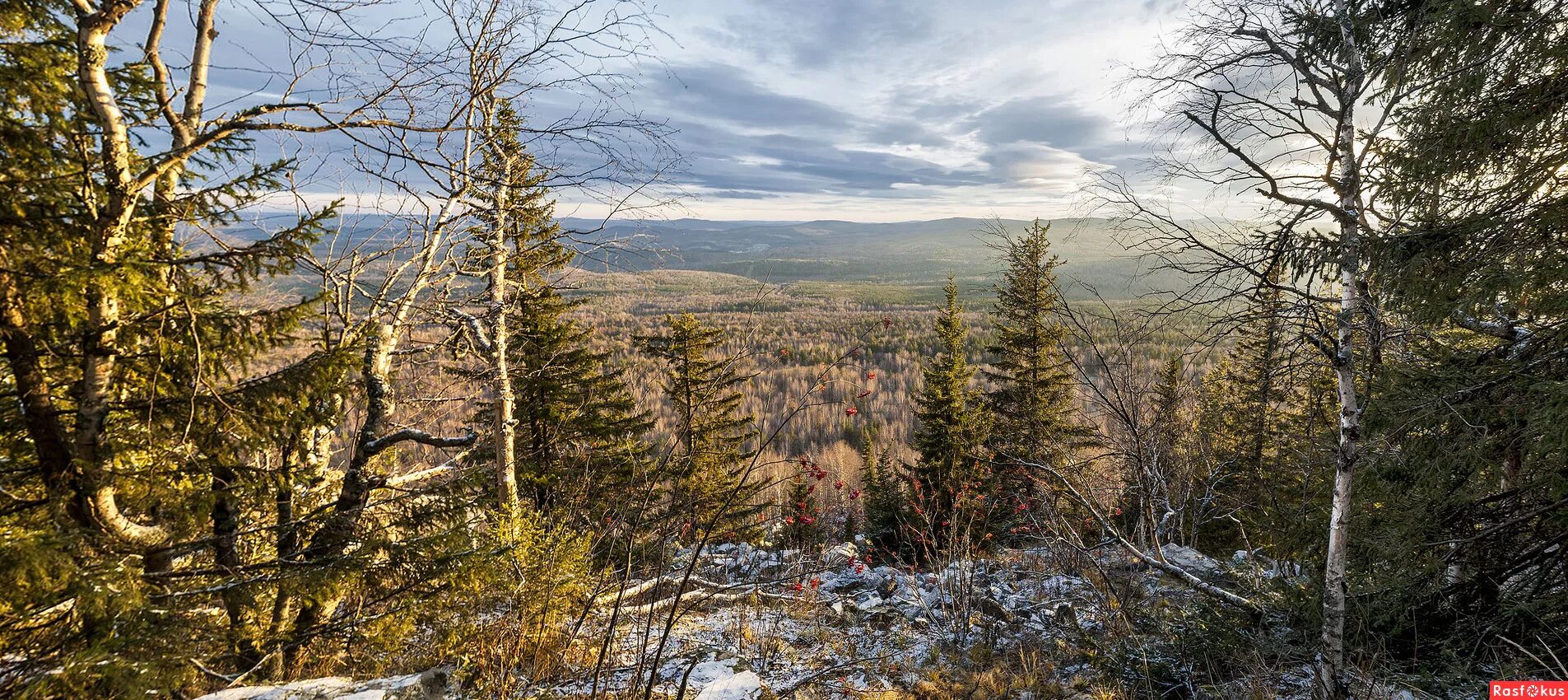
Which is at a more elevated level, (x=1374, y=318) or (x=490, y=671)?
(x=1374, y=318)

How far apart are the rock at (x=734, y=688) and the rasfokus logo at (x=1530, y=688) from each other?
4586 mm

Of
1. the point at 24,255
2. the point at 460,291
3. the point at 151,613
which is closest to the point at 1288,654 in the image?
Result: the point at 151,613

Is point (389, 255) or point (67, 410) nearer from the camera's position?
point (67, 410)

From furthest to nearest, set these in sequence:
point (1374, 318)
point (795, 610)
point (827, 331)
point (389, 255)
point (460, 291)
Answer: point (827, 331)
point (460, 291)
point (795, 610)
point (389, 255)
point (1374, 318)

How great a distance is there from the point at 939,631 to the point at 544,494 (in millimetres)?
9206

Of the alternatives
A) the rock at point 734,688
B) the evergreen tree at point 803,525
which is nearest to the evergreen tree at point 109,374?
the rock at point 734,688

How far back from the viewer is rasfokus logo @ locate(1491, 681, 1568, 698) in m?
3.19

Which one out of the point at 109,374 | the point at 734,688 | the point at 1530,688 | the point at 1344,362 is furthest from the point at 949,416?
the point at 109,374

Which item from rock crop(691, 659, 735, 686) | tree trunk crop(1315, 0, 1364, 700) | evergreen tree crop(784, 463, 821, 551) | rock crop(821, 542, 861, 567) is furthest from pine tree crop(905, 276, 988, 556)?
rock crop(691, 659, 735, 686)

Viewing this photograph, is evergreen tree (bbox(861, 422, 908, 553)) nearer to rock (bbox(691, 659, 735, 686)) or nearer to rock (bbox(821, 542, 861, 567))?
rock (bbox(821, 542, 861, 567))

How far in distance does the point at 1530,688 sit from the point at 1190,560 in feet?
18.9

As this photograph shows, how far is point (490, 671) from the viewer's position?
4031 mm

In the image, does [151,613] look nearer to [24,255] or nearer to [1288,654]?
[24,255]

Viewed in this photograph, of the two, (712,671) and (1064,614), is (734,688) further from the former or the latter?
(1064,614)
